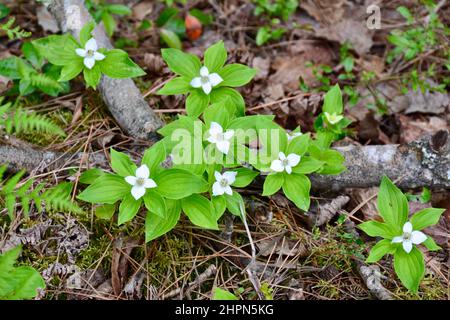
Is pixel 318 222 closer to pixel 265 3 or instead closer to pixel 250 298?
pixel 250 298

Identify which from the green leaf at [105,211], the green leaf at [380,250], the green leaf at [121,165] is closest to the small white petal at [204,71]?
the green leaf at [121,165]

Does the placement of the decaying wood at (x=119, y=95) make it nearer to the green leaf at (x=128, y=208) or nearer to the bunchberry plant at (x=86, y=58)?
the bunchberry plant at (x=86, y=58)

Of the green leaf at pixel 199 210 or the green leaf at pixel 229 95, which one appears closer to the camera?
the green leaf at pixel 199 210

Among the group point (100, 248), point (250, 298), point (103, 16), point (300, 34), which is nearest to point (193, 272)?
point (250, 298)

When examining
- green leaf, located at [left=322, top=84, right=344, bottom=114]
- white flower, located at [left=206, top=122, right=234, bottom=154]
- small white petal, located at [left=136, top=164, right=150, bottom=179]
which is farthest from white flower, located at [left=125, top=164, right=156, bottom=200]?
green leaf, located at [left=322, top=84, right=344, bottom=114]

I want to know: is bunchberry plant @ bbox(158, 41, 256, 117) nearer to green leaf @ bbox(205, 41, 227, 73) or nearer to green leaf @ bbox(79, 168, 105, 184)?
green leaf @ bbox(205, 41, 227, 73)

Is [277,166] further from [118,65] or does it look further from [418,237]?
[118,65]

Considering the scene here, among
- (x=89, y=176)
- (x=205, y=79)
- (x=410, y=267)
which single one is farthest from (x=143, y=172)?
(x=410, y=267)
